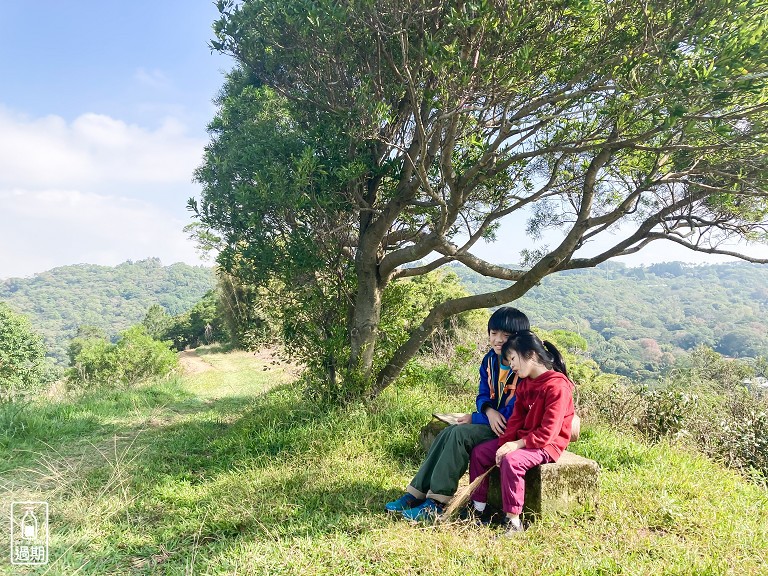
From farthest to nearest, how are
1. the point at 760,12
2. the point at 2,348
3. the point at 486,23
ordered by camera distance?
the point at 2,348 < the point at 486,23 < the point at 760,12

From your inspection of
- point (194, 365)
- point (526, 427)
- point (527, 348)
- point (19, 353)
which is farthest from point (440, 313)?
point (19, 353)

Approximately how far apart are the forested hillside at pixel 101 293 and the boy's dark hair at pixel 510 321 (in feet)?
307

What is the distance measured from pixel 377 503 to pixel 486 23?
386cm

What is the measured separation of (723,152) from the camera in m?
4.16

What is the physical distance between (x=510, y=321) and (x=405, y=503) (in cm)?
164

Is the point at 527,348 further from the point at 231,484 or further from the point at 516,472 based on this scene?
the point at 231,484

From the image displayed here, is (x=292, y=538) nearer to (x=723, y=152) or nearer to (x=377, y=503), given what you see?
(x=377, y=503)

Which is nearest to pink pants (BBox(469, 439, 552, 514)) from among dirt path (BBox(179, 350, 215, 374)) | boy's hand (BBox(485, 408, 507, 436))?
boy's hand (BBox(485, 408, 507, 436))

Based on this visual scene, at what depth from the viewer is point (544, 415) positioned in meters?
3.06

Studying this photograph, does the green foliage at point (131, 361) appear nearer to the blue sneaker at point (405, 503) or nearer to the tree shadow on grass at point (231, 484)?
the tree shadow on grass at point (231, 484)

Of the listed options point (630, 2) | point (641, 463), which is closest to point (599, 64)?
point (630, 2)

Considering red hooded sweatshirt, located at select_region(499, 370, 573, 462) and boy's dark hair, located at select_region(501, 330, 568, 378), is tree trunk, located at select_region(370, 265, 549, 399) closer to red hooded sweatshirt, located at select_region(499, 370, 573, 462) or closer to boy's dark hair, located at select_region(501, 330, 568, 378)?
boy's dark hair, located at select_region(501, 330, 568, 378)

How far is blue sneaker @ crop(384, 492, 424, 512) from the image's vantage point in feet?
11.0

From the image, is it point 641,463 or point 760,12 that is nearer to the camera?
point 760,12
